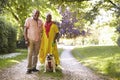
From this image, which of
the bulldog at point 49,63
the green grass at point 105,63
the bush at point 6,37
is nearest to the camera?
the bulldog at point 49,63

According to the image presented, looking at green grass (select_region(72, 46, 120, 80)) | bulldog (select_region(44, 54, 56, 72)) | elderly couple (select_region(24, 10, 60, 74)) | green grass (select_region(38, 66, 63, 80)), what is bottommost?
green grass (select_region(72, 46, 120, 80))

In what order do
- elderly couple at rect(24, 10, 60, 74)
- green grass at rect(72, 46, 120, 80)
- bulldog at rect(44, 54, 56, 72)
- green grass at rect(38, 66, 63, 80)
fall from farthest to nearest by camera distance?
green grass at rect(72, 46, 120, 80) < bulldog at rect(44, 54, 56, 72) < elderly couple at rect(24, 10, 60, 74) < green grass at rect(38, 66, 63, 80)

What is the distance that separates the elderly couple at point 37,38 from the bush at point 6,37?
42.4ft

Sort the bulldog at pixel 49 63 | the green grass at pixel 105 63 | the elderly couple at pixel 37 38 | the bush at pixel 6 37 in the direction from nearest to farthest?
the elderly couple at pixel 37 38, the bulldog at pixel 49 63, the green grass at pixel 105 63, the bush at pixel 6 37

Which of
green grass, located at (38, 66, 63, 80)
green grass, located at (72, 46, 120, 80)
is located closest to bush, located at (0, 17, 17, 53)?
green grass, located at (72, 46, 120, 80)

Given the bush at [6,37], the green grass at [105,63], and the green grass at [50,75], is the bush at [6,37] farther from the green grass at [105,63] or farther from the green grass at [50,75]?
the green grass at [50,75]

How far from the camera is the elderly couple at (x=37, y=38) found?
1130 cm

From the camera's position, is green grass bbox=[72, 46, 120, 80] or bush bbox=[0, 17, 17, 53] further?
bush bbox=[0, 17, 17, 53]

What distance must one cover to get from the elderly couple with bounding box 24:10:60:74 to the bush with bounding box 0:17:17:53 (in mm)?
12930

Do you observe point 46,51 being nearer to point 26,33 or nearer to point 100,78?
point 26,33

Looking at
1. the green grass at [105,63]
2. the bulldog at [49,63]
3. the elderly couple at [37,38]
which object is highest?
the elderly couple at [37,38]

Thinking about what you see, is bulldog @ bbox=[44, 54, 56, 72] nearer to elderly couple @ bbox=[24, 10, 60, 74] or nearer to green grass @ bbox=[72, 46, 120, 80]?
elderly couple @ bbox=[24, 10, 60, 74]

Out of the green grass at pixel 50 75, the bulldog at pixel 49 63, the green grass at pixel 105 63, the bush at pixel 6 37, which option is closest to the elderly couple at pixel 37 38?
the bulldog at pixel 49 63

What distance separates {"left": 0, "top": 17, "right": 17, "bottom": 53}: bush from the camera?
25.0 metres
